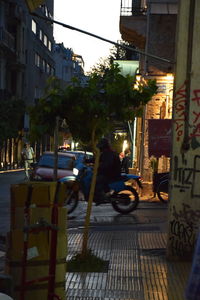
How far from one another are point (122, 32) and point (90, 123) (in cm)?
1584

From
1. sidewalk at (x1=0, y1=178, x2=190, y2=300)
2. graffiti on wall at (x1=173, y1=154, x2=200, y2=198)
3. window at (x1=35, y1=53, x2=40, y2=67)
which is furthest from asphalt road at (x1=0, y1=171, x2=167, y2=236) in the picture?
window at (x1=35, y1=53, x2=40, y2=67)

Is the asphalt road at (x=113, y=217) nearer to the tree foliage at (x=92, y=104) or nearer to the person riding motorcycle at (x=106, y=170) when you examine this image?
the person riding motorcycle at (x=106, y=170)

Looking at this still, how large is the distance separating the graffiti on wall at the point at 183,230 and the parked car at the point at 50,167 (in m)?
12.9

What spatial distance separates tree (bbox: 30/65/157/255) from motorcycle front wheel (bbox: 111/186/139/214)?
6255 millimetres

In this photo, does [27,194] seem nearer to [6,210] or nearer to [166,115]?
[6,210]

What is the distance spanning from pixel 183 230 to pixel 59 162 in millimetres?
15712

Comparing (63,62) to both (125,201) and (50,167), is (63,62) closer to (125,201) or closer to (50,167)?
(50,167)

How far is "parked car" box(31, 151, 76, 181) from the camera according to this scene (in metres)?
22.2

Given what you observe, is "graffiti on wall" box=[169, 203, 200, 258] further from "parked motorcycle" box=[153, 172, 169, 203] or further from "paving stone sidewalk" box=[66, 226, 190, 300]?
"parked motorcycle" box=[153, 172, 169, 203]

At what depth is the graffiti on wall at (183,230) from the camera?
8.89 metres

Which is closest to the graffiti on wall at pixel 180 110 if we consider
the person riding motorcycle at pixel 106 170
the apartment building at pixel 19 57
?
the person riding motorcycle at pixel 106 170

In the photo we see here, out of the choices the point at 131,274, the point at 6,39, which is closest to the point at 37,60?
the point at 6,39

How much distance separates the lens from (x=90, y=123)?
8992 mm

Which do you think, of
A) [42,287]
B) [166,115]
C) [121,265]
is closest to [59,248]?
[42,287]
